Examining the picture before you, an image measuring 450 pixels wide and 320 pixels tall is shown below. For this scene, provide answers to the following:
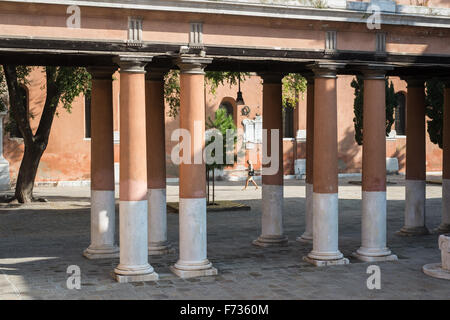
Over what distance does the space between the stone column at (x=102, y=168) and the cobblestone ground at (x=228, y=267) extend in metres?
0.47

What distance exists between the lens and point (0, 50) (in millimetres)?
10898

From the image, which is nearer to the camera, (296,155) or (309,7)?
(309,7)

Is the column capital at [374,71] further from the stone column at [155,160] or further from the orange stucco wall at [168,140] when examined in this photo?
the orange stucco wall at [168,140]

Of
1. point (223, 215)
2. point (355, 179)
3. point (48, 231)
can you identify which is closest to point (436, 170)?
point (355, 179)

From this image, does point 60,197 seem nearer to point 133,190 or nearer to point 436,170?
point 133,190

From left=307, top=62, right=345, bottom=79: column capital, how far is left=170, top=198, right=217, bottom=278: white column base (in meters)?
3.48

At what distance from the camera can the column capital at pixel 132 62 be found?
1161 cm

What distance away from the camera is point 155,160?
14.7m

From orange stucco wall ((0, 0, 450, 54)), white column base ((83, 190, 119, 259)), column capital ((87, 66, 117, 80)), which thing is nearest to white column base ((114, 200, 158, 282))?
white column base ((83, 190, 119, 259))

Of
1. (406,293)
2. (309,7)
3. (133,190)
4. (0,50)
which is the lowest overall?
(406,293)

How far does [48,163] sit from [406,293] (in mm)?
22553

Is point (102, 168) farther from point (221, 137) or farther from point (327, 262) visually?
point (221, 137)

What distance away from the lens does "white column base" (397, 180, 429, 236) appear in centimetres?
1709

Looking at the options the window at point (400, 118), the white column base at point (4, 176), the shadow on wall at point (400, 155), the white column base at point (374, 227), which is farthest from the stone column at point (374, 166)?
the window at point (400, 118)
